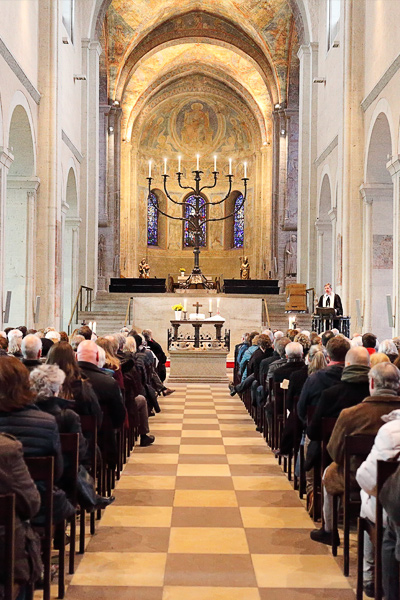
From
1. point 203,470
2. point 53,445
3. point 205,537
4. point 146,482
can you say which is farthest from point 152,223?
point 53,445

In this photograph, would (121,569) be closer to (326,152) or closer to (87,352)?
(87,352)

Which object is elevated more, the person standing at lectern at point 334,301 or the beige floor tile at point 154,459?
the person standing at lectern at point 334,301

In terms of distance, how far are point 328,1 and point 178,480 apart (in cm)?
1784

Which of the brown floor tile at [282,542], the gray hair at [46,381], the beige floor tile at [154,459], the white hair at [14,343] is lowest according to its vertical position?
the beige floor tile at [154,459]

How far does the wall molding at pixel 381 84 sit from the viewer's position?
13889mm

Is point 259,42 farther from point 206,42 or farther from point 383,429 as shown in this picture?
point 383,429

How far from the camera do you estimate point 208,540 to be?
5.40m

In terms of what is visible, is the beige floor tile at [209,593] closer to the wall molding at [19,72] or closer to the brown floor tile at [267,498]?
the brown floor tile at [267,498]

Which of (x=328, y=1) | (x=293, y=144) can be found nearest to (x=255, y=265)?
(x=293, y=144)

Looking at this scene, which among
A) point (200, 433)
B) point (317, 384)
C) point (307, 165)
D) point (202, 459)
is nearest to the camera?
point (317, 384)

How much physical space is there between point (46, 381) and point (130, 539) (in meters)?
1.65

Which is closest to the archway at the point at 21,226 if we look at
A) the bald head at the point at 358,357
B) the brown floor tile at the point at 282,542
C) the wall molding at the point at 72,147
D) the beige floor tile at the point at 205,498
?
the wall molding at the point at 72,147

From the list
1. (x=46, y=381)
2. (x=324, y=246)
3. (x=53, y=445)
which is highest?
(x=324, y=246)

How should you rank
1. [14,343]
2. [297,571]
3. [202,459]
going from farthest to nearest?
1. [14,343]
2. [202,459]
3. [297,571]
